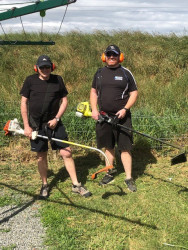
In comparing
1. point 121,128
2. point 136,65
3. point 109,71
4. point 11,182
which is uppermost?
point 109,71

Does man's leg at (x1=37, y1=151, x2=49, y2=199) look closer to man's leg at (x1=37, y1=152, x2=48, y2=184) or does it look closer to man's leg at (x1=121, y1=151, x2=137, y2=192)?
man's leg at (x1=37, y1=152, x2=48, y2=184)

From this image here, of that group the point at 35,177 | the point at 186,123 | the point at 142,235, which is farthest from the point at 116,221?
the point at 186,123

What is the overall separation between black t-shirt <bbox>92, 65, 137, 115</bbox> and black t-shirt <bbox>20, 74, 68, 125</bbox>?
594 mm

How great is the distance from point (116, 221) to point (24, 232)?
1077 mm

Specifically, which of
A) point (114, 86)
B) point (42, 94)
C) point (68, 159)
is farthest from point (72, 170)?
point (114, 86)

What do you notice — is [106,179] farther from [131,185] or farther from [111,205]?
[111,205]

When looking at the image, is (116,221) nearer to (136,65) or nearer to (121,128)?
(121,128)

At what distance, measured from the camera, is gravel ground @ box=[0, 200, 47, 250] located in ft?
10.0

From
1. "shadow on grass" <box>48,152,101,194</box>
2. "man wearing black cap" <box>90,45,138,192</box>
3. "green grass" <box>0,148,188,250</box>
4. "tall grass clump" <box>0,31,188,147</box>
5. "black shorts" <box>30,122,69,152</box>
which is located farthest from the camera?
"tall grass clump" <box>0,31,188,147</box>

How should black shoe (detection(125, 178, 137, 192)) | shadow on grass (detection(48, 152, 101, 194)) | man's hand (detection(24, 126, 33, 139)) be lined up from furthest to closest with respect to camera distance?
1. shadow on grass (detection(48, 152, 101, 194))
2. black shoe (detection(125, 178, 137, 192))
3. man's hand (detection(24, 126, 33, 139))

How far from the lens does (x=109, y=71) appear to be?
3977 millimetres

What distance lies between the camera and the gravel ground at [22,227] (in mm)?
3049

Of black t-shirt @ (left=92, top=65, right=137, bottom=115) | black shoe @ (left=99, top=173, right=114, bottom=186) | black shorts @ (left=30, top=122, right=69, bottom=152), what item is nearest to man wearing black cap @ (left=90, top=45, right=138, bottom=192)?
black t-shirt @ (left=92, top=65, right=137, bottom=115)

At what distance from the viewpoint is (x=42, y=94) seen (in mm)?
3672
